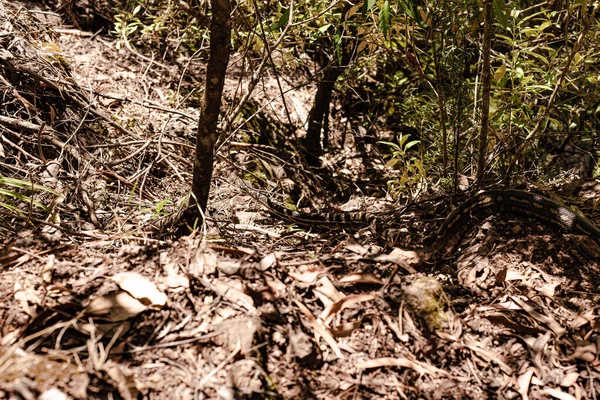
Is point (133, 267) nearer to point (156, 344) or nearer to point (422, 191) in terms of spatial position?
point (156, 344)

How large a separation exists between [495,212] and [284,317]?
2.36m

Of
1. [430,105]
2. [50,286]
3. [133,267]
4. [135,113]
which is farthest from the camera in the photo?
[135,113]

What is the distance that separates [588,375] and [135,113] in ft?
15.6

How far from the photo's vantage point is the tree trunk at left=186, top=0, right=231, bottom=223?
2.91 m

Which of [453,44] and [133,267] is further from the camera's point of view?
[453,44]

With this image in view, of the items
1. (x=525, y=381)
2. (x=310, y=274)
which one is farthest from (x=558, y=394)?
(x=310, y=274)

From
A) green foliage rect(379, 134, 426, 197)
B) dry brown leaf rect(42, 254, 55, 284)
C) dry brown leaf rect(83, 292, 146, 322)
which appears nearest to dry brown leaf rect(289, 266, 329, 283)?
dry brown leaf rect(83, 292, 146, 322)

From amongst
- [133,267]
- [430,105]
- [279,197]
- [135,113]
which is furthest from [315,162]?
[133,267]

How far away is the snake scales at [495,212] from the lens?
3.81 metres

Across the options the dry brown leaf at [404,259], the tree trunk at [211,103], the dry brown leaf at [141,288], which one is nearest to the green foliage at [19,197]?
the tree trunk at [211,103]

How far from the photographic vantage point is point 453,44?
166 inches

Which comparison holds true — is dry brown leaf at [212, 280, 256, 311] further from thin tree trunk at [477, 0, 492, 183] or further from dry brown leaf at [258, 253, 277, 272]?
thin tree trunk at [477, 0, 492, 183]

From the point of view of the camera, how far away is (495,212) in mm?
4047

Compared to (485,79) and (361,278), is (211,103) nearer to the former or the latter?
(361,278)
